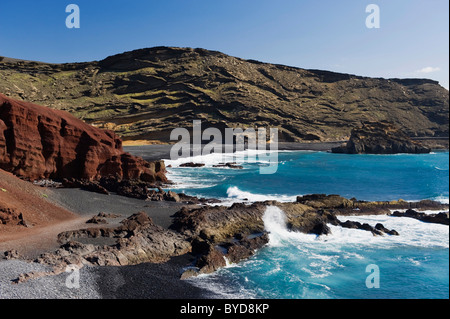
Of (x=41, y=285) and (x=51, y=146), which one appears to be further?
(x=51, y=146)

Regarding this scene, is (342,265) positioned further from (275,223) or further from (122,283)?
(122,283)

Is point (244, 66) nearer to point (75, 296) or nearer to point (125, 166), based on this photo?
point (125, 166)

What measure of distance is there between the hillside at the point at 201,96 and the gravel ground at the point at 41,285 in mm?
81098

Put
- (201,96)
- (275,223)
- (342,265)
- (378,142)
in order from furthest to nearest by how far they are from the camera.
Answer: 1. (201,96)
2. (378,142)
3. (275,223)
4. (342,265)

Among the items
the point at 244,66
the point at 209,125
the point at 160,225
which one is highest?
the point at 244,66

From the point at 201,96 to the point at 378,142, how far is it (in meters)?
55.7

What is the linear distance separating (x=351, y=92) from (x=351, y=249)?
131842 mm

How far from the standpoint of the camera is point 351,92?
440 ft

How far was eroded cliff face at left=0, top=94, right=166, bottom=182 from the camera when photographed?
19.6m

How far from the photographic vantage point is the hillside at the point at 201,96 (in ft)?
310

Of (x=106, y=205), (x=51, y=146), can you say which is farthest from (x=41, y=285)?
(x=51, y=146)

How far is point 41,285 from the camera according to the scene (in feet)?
30.5

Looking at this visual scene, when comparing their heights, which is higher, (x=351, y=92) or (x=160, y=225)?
(x=351, y=92)

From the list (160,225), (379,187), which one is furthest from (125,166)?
(379,187)
